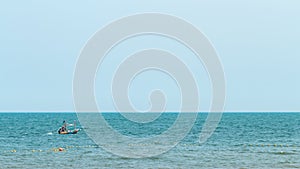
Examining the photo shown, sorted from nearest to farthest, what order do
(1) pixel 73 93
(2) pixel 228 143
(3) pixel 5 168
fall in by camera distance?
1. (1) pixel 73 93
2. (3) pixel 5 168
3. (2) pixel 228 143

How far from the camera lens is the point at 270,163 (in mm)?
45938

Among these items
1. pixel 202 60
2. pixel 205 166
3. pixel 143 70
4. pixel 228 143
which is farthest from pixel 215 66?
pixel 228 143

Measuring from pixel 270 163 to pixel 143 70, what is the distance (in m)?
16.5

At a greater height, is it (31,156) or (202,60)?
(202,60)

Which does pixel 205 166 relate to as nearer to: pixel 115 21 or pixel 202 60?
pixel 202 60

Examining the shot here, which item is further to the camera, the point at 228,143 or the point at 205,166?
the point at 228,143

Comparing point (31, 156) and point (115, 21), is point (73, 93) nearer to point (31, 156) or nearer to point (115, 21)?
point (115, 21)

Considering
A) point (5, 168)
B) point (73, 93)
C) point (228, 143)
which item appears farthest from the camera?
point (228, 143)

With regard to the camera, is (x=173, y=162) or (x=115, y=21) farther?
(x=173, y=162)

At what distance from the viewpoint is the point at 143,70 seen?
35.8 metres

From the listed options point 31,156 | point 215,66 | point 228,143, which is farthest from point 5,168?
point 228,143

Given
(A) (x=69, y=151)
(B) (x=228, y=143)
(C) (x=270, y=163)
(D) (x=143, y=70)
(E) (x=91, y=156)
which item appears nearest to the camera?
(D) (x=143, y=70)

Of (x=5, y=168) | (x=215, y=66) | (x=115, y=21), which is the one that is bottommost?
(x=5, y=168)

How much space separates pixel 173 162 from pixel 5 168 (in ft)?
45.5
